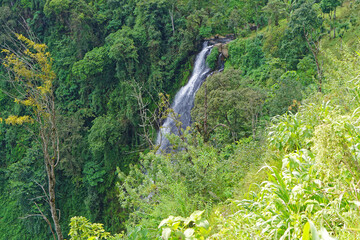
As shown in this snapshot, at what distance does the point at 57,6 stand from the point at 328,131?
22.0 m

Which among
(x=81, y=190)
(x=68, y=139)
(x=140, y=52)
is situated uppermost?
(x=140, y=52)

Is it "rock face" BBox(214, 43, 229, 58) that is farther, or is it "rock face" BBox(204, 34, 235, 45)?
"rock face" BBox(204, 34, 235, 45)

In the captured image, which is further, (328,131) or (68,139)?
(68,139)

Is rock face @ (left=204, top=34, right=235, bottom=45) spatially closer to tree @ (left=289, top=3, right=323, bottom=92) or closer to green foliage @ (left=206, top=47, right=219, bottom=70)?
green foliage @ (left=206, top=47, right=219, bottom=70)

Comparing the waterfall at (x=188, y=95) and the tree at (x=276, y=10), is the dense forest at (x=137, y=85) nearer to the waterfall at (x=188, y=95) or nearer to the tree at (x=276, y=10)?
the tree at (x=276, y=10)

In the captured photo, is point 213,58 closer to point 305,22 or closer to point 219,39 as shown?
point 219,39

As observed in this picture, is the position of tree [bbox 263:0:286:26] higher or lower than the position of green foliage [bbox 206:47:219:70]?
higher

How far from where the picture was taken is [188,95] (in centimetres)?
1555

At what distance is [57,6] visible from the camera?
19375mm

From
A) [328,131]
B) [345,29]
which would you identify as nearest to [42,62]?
[328,131]

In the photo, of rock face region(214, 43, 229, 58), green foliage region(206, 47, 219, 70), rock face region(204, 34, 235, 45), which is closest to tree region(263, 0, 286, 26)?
rock face region(214, 43, 229, 58)

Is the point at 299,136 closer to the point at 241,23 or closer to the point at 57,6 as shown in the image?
the point at 241,23

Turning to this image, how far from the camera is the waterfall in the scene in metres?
15.2

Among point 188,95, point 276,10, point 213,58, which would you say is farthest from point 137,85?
point 276,10
